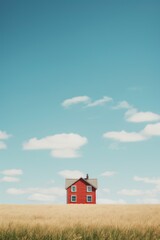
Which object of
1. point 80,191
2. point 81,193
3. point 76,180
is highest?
point 76,180

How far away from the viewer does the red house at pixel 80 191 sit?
55.4 m

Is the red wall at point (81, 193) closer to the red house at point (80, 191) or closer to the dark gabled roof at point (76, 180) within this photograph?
the red house at point (80, 191)

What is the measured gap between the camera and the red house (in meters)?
55.4

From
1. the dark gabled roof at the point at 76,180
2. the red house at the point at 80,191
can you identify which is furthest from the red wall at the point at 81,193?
the dark gabled roof at the point at 76,180

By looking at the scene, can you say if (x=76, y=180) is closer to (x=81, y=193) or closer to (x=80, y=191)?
(x=80, y=191)

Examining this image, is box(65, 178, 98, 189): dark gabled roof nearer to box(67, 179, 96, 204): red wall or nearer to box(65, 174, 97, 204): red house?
box(65, 174, 97, 204): red house

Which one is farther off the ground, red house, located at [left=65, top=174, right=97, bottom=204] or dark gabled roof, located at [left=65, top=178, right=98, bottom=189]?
dark gabled roof, located at [left=65, top=178, right=98, bottom=189]

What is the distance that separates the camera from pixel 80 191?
55719 millimetres

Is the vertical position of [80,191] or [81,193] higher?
[80,191]

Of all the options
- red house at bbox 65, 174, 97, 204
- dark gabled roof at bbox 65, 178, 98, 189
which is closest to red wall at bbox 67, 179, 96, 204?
red house at bbox 65, 174, 97, 204

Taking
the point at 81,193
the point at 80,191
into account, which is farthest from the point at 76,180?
the point at 81,193

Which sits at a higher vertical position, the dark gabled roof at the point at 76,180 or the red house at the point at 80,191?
the dark gabled roof at the point at 76,180

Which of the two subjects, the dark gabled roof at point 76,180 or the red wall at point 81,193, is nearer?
the red wall at point 81,193

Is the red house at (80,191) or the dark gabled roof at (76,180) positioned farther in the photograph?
the dark gabled roof at (76,180)
